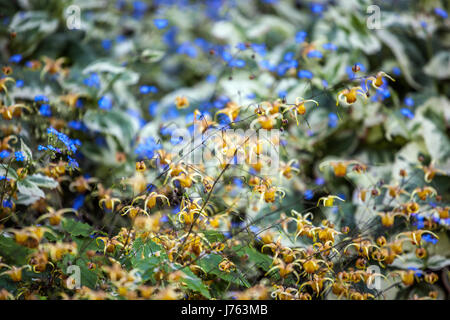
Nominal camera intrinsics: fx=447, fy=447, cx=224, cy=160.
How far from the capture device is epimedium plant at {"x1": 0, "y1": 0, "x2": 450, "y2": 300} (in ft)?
4.92

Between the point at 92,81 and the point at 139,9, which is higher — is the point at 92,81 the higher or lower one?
the lower one

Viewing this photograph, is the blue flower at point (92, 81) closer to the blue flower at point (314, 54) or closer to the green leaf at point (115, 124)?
the green leaf at point (115, 124)

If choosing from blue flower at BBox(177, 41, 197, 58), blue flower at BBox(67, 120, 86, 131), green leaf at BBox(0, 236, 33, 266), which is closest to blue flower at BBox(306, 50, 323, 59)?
blue flower at BBox(177, 41, 197, 58)

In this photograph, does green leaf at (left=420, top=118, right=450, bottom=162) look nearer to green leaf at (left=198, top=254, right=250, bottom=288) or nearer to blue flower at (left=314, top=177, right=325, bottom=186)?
blue flower at (left=314, top=177, right=325, bottom=186)

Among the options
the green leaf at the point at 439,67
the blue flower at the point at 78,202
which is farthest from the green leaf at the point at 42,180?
the green leaf at the point at 439,67

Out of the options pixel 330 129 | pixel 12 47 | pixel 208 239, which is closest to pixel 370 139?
pixel 330 129

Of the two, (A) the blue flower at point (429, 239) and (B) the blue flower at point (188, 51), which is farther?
(B) the blue flower at point (188, 51)

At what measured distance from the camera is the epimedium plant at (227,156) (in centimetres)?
150

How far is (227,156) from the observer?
152 cm

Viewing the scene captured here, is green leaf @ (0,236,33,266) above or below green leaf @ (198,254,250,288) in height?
above

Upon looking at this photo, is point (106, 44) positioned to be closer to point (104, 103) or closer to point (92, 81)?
point (92, 81)

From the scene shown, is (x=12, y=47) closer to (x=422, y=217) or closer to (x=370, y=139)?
Result: (x=370, y=139)

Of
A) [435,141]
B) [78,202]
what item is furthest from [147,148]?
[435,141]

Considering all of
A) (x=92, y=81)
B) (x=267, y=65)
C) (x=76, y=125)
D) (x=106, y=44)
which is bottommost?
(x=76, y=125)
